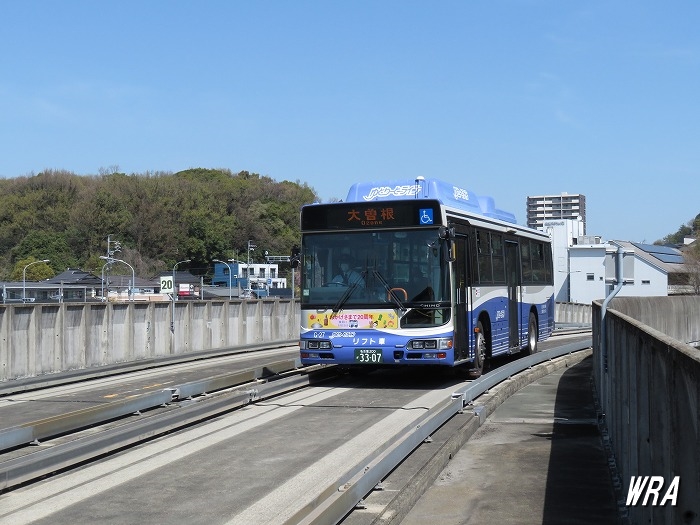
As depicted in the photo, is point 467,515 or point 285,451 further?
point 285,451

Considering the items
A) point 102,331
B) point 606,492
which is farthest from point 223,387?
point 102,331

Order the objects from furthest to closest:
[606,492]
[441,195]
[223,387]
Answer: [441,195]
[223,387]
[606,492]

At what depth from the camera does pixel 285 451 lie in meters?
10.9

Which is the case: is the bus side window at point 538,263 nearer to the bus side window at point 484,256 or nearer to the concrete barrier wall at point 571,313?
the bus side window at point 484,256

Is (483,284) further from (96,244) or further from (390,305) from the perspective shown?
(96,244)

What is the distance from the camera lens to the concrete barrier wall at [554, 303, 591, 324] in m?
58.3

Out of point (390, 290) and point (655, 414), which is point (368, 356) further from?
point (655, 414)

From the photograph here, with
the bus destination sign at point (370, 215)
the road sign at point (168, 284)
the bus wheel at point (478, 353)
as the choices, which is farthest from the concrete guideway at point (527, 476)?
the road sign at point (168, 284)

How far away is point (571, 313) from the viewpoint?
6109cm

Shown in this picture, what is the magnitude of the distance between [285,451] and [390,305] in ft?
19.6

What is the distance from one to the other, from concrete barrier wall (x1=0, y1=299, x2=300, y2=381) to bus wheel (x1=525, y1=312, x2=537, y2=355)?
35.6 ft

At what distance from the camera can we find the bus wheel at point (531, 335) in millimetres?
24328

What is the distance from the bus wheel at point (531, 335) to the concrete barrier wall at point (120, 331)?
1084cm

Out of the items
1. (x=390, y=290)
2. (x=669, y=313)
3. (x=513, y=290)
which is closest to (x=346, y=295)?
(x=390, y=290)
